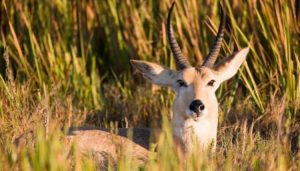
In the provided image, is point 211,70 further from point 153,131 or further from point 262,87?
point 262,87

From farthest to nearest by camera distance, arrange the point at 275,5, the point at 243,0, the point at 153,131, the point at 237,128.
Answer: the point at 243,0 → the point at 275,5 → the point at 237,128 → the point at 153,131

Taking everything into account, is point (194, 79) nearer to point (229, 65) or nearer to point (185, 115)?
point (185, 115)

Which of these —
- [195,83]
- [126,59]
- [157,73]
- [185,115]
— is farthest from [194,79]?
[126,59]

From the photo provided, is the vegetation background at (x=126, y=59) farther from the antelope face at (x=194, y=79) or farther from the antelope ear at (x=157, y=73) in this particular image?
the antelope ear at (x=157, y=73)

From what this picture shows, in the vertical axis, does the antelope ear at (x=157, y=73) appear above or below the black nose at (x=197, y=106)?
above

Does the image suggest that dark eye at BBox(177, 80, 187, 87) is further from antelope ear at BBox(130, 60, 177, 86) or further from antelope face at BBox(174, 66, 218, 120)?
antelope ear at BBox(130, 60, 177, 86)

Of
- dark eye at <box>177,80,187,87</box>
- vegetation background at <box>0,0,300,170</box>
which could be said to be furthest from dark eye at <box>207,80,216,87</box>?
vegetation background at <box>0,0,300,170</box>

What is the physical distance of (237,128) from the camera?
318 inches

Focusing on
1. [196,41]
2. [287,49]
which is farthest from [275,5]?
[196,41]

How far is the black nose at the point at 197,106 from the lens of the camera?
7031 millimetres

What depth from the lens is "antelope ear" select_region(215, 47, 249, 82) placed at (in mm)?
7699

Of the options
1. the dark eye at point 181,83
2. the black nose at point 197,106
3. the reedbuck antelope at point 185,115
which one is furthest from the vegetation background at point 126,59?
the dark eye at point 181,83

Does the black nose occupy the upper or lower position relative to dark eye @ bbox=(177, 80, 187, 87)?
lower

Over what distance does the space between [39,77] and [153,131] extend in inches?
94.0
